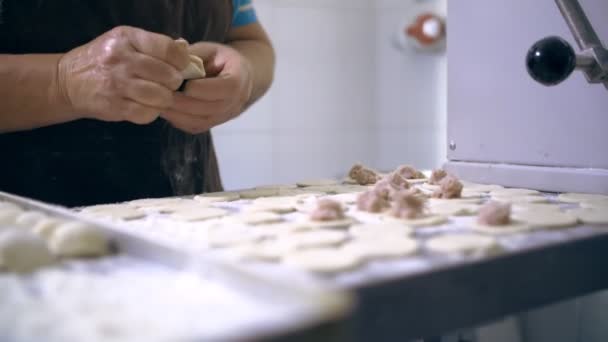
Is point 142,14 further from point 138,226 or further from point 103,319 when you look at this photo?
point 103,319

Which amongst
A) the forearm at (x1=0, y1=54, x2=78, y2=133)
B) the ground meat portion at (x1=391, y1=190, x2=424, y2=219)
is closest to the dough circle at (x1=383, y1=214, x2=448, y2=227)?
the ground meat portion at (x1=391, y1=190, x2=424, y2=219)

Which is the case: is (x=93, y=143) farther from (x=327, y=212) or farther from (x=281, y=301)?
(x=281, y=301)

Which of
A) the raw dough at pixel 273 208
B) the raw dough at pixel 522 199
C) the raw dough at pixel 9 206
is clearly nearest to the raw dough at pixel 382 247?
the raw dough at pixel 273 208

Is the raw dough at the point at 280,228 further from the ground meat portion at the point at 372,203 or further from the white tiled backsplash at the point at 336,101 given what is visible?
the white tiled backsplash at the point at 336,101

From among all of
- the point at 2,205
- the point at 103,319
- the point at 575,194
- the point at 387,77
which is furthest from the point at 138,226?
the point at 387,77

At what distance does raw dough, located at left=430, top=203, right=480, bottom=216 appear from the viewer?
777 mm

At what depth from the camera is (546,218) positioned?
704mm

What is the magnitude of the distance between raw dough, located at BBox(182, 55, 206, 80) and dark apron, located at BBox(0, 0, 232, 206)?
1.13 ft

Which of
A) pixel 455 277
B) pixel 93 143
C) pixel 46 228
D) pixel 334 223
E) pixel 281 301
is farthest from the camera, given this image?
pixel 93 143

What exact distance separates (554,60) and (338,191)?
0.43m

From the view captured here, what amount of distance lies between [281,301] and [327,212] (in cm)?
35

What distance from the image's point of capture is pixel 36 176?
1.22m

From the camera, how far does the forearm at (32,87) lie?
1.01 metres

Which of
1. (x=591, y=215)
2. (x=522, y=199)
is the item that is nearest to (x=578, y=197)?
(x=522, y=199)
